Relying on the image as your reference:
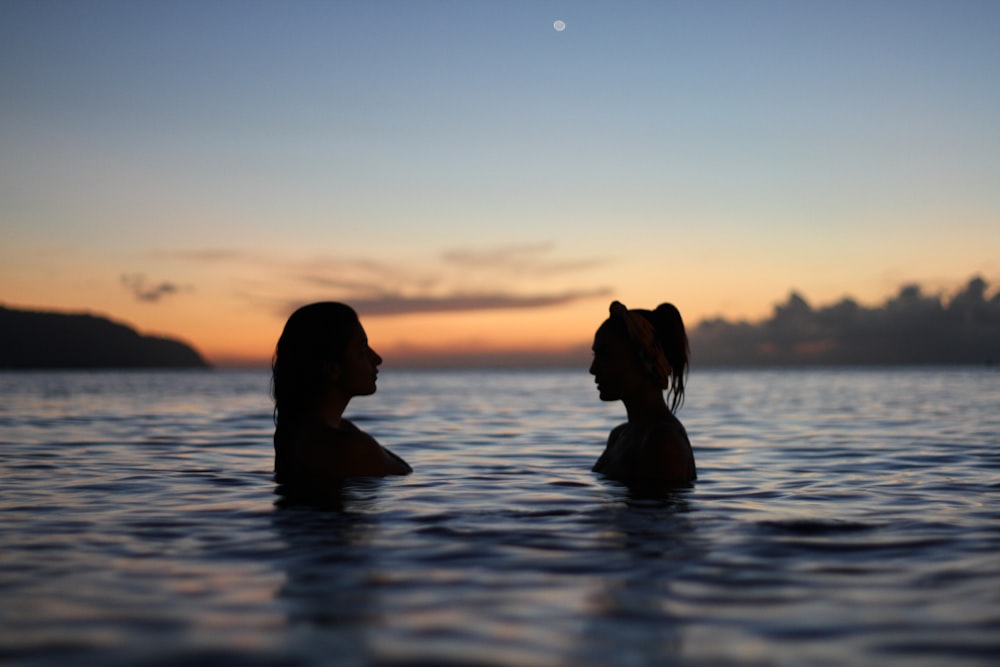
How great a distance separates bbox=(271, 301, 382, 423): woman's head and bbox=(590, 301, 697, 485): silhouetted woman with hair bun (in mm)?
1957

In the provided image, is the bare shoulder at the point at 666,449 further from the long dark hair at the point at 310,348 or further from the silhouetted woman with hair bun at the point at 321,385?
the long dark hair at the point at 310,348

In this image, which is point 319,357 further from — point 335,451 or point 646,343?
point 646,343

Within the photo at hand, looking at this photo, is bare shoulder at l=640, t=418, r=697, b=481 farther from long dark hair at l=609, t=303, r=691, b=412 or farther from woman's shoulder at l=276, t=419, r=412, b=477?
woman's shoulder at l=276, t=419, r=412, b=477

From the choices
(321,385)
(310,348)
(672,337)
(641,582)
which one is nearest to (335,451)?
(321,385)

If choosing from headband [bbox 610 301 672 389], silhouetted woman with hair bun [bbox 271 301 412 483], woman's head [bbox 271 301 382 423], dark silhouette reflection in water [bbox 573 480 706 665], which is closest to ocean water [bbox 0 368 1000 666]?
dark silhouette reflection in water [bbox 573 480 706 665]

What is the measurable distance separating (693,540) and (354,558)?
6.85 ft

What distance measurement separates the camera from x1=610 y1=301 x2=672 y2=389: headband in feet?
22.3

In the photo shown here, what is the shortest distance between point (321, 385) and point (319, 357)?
253 mm

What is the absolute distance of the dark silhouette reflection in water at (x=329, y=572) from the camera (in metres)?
3.25

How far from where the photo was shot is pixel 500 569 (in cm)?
447

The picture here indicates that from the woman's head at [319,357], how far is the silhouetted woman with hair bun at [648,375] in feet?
6.42

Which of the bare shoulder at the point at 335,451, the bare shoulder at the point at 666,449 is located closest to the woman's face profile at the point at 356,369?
the bare shoulder at the point at 335,451

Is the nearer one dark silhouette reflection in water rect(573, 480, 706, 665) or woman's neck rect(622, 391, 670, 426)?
dark silhouette reflection in water rect(573, 480, 706, 665)

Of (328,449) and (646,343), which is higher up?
(646,343)
